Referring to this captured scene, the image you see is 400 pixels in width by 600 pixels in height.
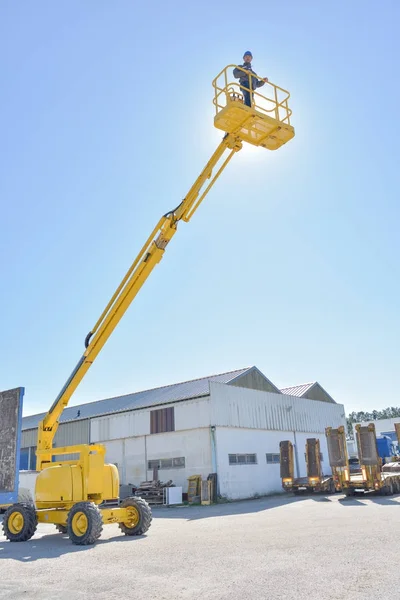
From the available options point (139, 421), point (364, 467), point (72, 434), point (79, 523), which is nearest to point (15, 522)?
point (79, 523)

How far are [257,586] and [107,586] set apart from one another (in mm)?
2463

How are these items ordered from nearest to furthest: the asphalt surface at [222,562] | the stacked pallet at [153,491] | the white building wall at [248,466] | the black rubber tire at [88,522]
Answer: the asphalt surface at [222,562]
the black rubber tire at [88,522]
the stacked pallet at [153,491]
the white building wall at [248,466]

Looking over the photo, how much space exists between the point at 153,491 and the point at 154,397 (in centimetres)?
657

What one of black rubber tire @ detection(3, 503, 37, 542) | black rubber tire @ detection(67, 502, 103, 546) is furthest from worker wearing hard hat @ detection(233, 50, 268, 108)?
black rubber tire @ detection(3, 503, 37, 542)

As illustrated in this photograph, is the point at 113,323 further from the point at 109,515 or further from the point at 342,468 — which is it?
the point at 342,468

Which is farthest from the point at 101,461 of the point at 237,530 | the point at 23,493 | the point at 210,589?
the point at 23,493

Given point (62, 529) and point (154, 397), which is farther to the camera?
point (154, 397)

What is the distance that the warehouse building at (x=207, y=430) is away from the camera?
90.7ft

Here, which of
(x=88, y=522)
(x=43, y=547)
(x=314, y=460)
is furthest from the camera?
(x=314, y=460)

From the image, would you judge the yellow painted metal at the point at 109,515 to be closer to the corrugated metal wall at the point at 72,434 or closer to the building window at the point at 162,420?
the building window at the point at 162,420

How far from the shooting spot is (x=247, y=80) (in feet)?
45.4

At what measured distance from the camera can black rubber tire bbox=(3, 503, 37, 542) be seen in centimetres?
1402

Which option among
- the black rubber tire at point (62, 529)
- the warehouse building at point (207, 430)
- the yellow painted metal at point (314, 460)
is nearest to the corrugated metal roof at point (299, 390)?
the warehouse building at point (207, 430)

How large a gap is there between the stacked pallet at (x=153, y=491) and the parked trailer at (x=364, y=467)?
8.96 metres
